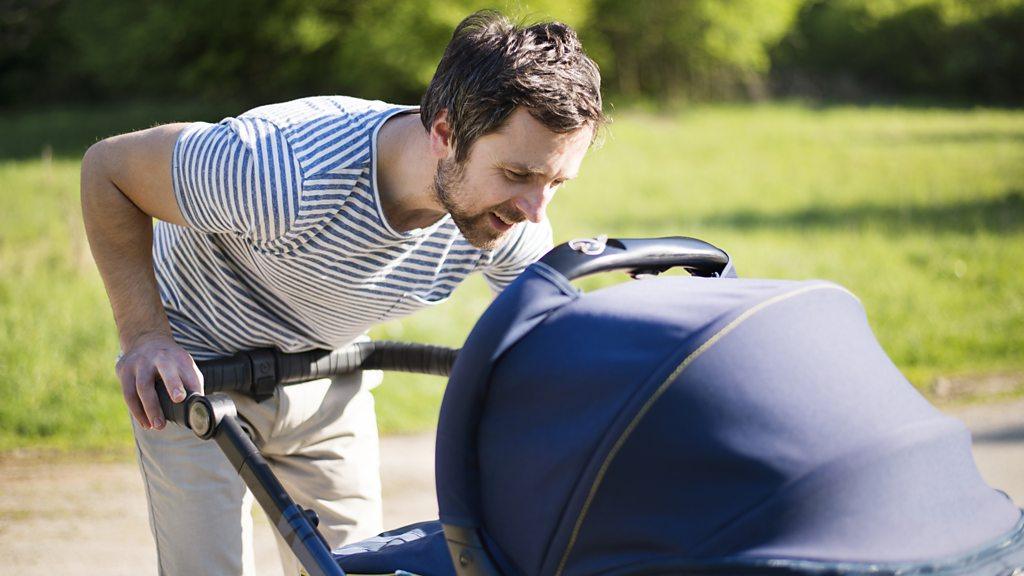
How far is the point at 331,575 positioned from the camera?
1896 millimetres

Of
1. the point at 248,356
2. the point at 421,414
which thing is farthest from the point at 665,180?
the point at 248,356

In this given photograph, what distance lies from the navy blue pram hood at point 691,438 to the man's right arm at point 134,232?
78cm

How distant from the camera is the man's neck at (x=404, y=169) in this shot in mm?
2293

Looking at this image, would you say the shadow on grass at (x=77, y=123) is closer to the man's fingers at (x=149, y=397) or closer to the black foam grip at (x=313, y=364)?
the black foam grip at (x=313, y=364)

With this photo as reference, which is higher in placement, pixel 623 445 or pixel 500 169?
pixel 500 169

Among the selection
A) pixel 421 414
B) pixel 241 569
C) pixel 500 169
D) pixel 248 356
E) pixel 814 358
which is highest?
pixel 500 169

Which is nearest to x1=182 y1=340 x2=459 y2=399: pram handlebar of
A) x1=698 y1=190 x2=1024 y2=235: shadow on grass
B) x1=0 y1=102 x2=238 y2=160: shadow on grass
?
x1=698 y1=190 x2=1024 y2=235: shadow on grass

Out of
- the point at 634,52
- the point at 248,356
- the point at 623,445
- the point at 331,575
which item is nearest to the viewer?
the point at 623,445

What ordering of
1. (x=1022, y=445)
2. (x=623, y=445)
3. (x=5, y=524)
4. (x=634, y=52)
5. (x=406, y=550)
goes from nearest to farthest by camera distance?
(x=623, y=445)
(x=406, y=550)
(x=5, y=524)
(x=1022, y=445)
(x=634, y=52)

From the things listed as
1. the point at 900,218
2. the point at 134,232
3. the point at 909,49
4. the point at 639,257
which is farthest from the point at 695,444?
the point at 909,49

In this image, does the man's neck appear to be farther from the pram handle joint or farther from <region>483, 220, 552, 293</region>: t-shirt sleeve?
the pram handle joint

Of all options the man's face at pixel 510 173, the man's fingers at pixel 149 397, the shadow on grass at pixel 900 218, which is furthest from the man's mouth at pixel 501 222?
the shadow on grass at pixel 900 218

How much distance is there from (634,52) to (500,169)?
2064 centimetres

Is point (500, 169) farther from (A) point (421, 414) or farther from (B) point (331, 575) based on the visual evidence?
(A) point (421, 414)
